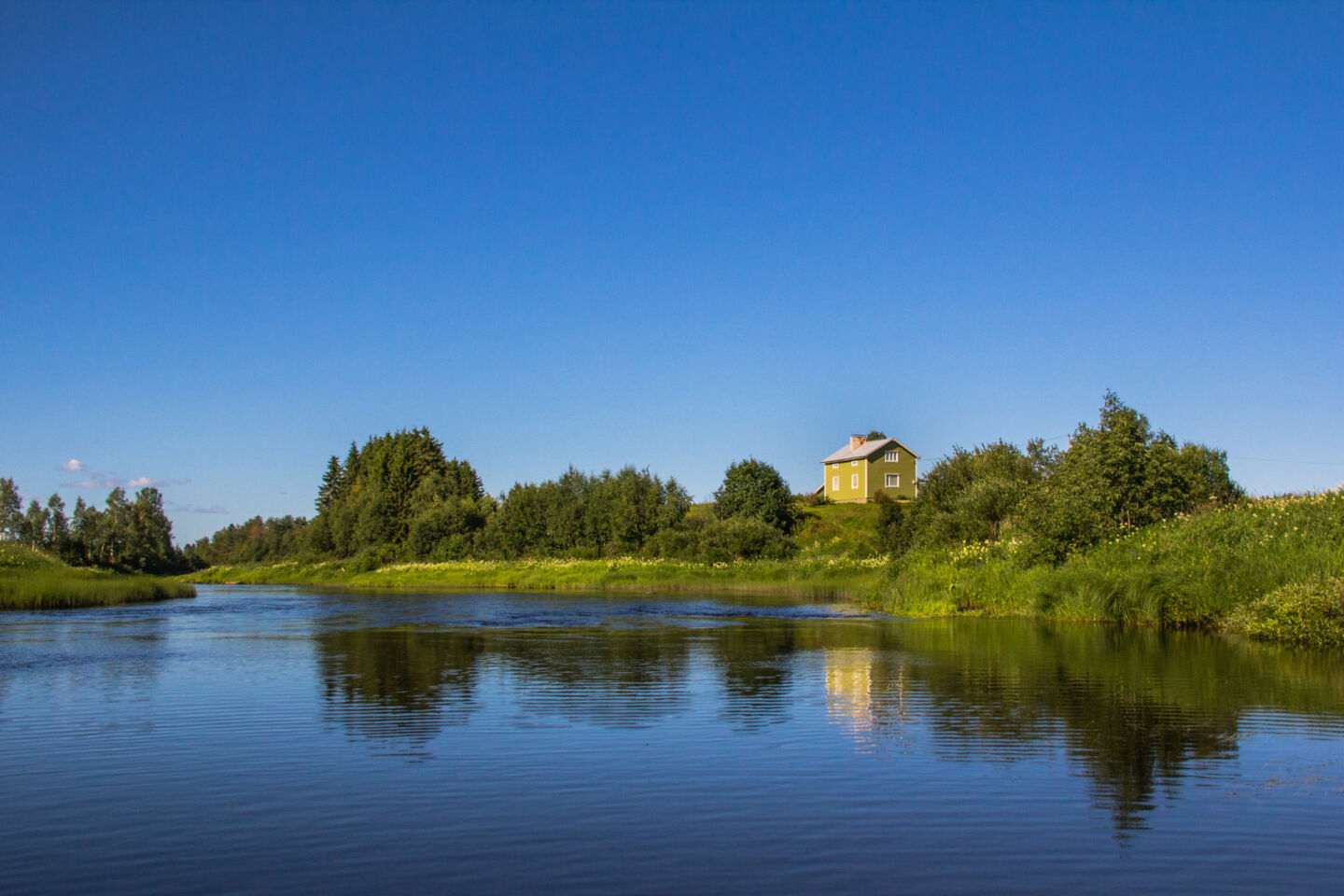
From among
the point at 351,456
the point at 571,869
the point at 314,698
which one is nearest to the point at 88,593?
the point at 314,698

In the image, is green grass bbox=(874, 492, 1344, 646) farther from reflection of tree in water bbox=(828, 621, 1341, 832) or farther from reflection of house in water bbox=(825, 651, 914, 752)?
reflection of house in water bbox=(825, 651, 914, 752)

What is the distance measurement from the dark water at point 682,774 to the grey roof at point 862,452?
77769 millimetres

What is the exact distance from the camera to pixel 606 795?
963cm

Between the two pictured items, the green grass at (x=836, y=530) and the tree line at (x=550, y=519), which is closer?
the green grass at (x=836, y=530)

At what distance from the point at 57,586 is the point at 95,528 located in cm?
7243

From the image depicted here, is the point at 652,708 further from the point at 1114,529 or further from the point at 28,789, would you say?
the point at 1114,529

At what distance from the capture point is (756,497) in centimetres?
8262

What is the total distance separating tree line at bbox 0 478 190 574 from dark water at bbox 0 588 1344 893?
325 feet

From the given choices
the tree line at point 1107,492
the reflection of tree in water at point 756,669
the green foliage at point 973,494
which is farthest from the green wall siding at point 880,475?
the reflection of tree in water at point 756,669

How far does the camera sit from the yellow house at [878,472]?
98375mm

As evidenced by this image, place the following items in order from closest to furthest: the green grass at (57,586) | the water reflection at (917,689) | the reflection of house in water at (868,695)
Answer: the water reflection at (917,689), the reflection of house in water at (868,695), the green grass at (57,586)

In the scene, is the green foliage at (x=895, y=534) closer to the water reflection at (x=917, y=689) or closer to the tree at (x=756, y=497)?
the tree at (x=756, y=497)

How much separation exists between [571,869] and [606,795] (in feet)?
7.30

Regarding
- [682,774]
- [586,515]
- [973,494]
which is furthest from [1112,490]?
[586,515]
